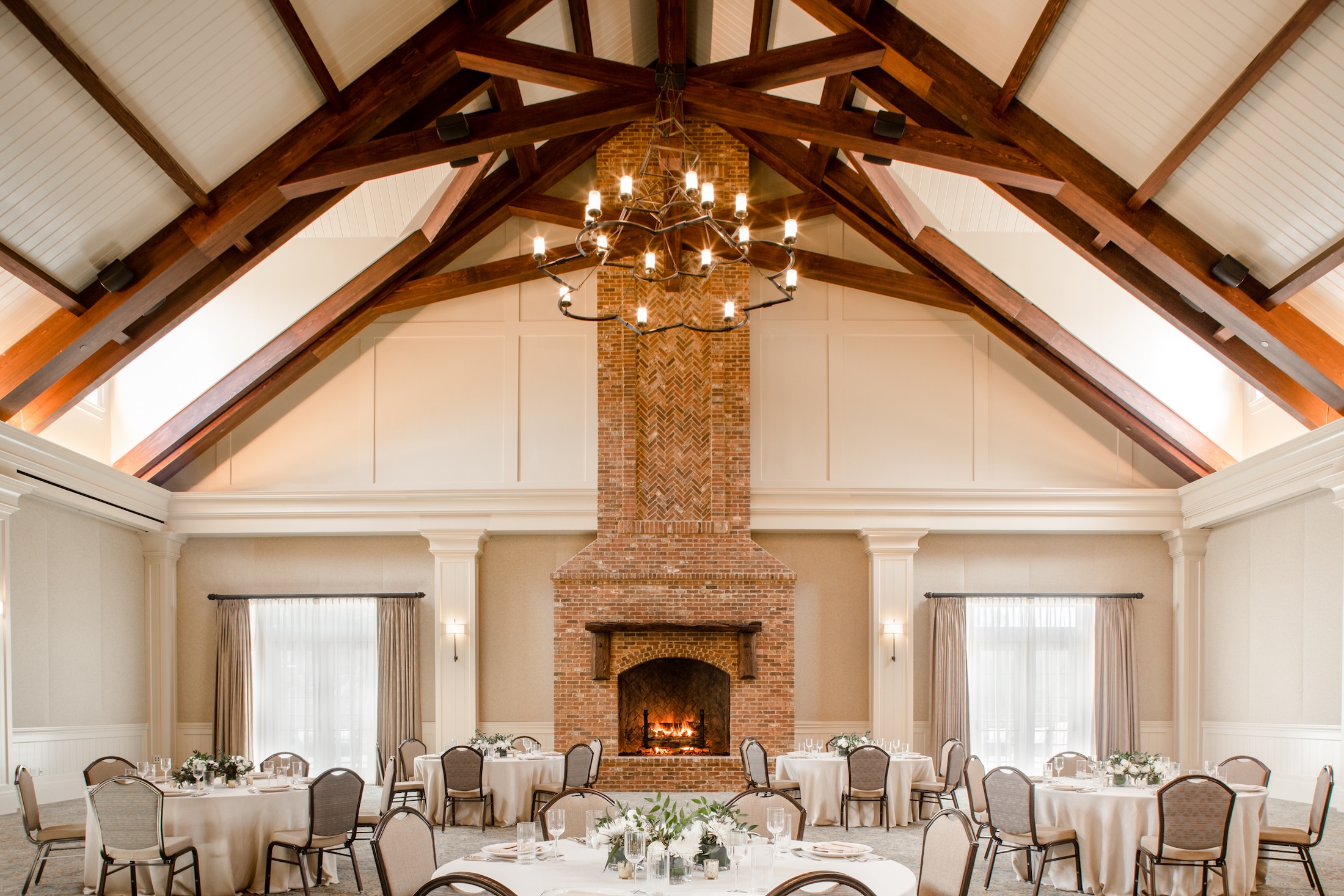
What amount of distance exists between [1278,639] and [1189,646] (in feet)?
5.24

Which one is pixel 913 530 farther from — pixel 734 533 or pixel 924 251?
pixel 924 251

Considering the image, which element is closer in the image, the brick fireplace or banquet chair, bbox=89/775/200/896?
banquet chair, bbox=89/775/200/896

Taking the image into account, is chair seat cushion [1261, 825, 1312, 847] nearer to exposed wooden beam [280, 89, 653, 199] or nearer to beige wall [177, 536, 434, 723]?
exposed wooden beam [280, 89, 653, 199]

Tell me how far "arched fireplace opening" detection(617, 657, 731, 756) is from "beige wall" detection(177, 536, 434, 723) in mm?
2438

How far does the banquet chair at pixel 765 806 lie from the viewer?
525 cm

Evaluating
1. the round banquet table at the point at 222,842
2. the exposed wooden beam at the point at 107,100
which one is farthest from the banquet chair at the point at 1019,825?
the exposed wooden beam at the point at 107,100

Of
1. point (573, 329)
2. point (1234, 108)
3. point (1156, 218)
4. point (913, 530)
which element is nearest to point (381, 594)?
point (573, 329)

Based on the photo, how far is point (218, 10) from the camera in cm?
688

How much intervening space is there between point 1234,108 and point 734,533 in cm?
666

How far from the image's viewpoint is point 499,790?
9.59 metres

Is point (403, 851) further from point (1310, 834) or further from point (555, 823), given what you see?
point (1310, 834)

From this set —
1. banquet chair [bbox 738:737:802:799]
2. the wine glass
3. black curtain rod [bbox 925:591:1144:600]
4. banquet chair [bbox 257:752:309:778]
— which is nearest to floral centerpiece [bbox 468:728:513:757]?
banquet chair [bbox 257:752:309:778]

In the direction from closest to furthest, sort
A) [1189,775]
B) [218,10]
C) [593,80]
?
1. [1189,775]
2. [218,10]
3. [593,80]

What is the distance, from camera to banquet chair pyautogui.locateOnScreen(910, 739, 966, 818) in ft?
30.4
